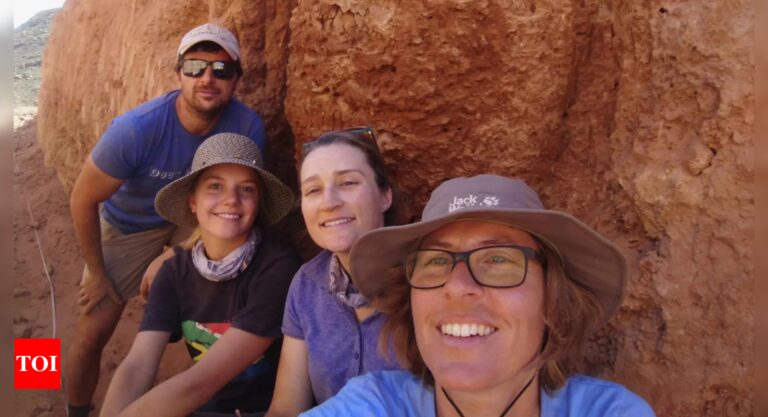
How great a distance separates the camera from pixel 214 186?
9.18ft

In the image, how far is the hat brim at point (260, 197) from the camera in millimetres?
2836

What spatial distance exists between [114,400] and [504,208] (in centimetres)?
177

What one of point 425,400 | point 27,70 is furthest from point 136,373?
point 27,70

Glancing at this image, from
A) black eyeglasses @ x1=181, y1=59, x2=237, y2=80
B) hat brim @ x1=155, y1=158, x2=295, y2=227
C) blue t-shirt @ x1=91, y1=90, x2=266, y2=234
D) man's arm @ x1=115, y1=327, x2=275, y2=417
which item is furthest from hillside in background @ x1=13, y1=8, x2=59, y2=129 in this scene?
man's arm @ x1=115, y1=327, x2=275, y2=417

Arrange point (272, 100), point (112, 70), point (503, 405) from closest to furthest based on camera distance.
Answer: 1. point (503, 405)
2. point (272, 100)
3. point (112, 70)

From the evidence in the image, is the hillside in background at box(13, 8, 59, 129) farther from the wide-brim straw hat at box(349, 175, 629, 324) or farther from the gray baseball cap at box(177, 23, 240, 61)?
the wide-brim straw hat at box(349, 175, 629, 324)

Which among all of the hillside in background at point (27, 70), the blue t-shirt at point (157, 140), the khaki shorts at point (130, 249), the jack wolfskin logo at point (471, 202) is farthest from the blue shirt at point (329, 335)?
the hillside in background at point (27, 70)

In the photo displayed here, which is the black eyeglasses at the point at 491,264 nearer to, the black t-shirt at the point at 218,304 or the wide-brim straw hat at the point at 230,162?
the black t-shirt at the point at 218,304

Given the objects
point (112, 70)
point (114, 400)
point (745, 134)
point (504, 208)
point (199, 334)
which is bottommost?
point (114, 400)

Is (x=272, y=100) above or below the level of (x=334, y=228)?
above

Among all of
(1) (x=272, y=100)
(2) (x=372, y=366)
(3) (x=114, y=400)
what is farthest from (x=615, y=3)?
(3) (x=114, y=400)

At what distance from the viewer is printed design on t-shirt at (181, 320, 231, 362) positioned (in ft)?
9.03

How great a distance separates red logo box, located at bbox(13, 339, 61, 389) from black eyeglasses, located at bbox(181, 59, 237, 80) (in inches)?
76.9

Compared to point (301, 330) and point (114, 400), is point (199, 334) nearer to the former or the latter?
point (114, 400)
